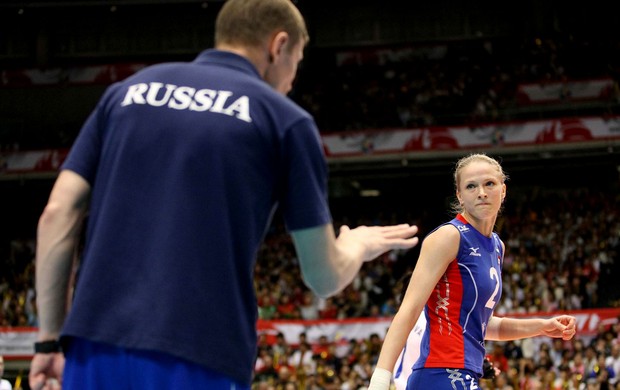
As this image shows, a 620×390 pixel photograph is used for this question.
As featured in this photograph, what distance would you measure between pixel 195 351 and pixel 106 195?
508 mm

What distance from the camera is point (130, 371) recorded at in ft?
7.64

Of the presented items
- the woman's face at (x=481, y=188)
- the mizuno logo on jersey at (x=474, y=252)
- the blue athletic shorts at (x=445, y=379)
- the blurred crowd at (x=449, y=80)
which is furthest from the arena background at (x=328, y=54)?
the blue athletic shorts at (x=445, y=379)

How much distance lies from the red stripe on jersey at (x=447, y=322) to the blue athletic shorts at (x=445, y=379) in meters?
0.04

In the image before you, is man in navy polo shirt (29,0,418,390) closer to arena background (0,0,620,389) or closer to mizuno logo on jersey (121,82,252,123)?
mizuno logo on jersey (121,82,252,123)

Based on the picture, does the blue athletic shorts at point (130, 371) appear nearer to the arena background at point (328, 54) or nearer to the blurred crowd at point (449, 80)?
the blurred crowd at point (449, 80)

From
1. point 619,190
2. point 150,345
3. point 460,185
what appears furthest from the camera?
point 619,190

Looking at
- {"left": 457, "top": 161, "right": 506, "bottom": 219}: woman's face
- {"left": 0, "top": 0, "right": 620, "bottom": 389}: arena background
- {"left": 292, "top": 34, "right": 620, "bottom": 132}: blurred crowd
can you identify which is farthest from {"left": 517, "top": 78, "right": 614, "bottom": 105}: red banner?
{"left": 457, "top": 161, "right": 506, "bottom": 219}: woman's face

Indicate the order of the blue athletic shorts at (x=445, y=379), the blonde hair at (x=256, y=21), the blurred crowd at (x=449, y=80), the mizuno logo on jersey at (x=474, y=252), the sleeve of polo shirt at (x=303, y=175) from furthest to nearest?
the blurred crowd at (x=449, y=80), the mizuno logo on jersey at (x=474, y=252), the blue athletic shorts at (x=445, y=379), the blonde hair at (x=256, y=21), the sleeve of polo shirt at (x=303, y=175)

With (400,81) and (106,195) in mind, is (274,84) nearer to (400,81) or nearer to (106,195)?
(106,195)

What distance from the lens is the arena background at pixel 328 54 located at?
101 ft

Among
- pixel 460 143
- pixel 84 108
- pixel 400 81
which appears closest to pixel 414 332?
pixel 460 143

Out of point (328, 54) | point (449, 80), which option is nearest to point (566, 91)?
point (449, 80)

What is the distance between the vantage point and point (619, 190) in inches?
1211

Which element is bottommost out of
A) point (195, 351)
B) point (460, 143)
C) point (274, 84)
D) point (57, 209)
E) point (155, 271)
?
point (195, 351)
